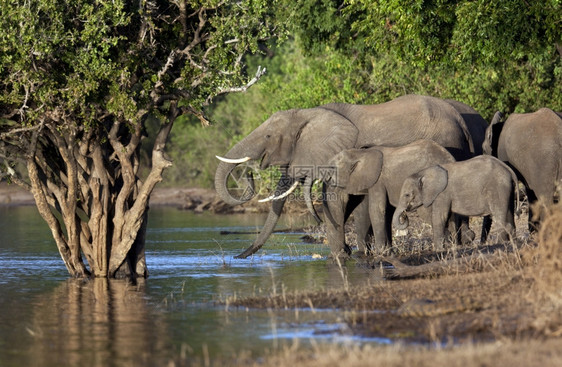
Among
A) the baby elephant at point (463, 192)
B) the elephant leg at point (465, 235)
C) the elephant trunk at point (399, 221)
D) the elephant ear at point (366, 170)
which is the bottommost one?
the elephant leg at point (465, 235)

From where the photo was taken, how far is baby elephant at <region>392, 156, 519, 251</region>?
683 inches

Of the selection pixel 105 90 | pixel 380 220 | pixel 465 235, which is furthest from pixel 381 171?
pixel 105 90

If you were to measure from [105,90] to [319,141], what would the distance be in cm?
492

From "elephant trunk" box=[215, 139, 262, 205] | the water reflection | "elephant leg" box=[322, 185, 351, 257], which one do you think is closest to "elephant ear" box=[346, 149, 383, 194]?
"elephant leg" box=[322, 185, 351, 257]

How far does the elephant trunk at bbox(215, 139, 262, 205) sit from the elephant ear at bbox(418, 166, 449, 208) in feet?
10.5

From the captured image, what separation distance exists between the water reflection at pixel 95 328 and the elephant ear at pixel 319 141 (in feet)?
15.3

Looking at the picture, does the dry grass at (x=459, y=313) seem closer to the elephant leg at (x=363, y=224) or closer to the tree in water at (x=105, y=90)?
the tree in water at (x=105, y=90)

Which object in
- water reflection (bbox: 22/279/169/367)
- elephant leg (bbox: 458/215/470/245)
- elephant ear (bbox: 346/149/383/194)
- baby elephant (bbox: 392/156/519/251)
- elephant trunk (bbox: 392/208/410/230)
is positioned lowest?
water reflection (bbox: 22/279/169/367)

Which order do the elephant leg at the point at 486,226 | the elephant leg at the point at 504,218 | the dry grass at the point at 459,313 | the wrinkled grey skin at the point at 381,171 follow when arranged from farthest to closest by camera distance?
1. the elephant leg at the point at 486,226
2. the wrinkled grey skin at the point at 381,171
3. the elephant leg at the point at 504,218
4. the dry grass at the point at 459,313

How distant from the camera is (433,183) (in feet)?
58.2

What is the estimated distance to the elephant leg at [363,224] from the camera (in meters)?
20.1

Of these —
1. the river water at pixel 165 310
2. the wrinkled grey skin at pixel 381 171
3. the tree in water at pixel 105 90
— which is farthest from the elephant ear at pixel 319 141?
the tree in water at pixel 105 90

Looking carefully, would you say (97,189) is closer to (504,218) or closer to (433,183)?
(433,183)

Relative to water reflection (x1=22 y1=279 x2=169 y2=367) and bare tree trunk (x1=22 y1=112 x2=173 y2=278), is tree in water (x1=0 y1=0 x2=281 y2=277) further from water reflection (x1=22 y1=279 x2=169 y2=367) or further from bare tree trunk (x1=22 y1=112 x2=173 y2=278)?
water reflection (x1=22 y1=279 x2=169 y2=367)
